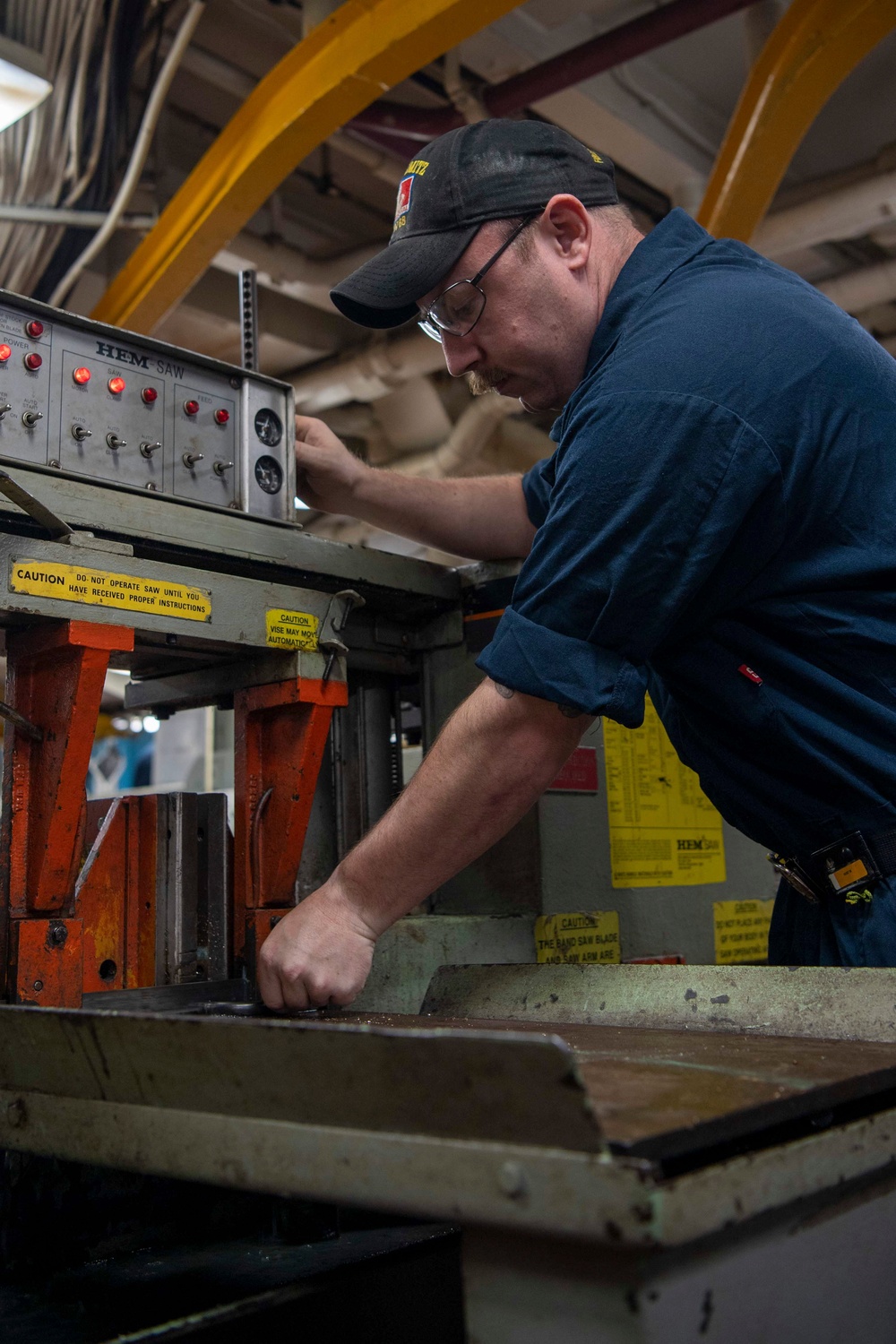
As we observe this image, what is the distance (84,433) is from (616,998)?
81 centimetres

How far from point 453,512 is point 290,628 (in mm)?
410

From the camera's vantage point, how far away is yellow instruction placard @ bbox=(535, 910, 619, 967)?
4.86 ft

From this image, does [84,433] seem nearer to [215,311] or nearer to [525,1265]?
[525,1265]

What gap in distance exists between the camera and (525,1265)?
0.58 meters

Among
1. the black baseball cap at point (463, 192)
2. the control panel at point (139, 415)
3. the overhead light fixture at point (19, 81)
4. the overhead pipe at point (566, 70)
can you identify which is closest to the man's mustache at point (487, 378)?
the black baseball cap at point (463, 192)

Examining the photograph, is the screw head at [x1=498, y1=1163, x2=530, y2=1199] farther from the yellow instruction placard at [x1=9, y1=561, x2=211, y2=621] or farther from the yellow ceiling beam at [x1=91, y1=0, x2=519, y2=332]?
the yellow ceiling beam at [x1=91, y1=0, x2=519, y2=332]

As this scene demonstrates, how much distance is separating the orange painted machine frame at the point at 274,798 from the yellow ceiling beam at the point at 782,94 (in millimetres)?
1666

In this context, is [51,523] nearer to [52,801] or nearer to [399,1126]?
[52,801]

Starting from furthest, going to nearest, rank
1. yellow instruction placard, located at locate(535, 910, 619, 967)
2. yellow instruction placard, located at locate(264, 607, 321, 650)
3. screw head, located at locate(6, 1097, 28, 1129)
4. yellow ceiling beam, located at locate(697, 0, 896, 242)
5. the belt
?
yellow ceiling beam, located at locate(697, 0, 896, 242)
yellow instruction placard, located at locate(535, 910, 619, 967)
yellow instruction placard, located at locate(264, 607, 321, 650)
the belt
screw head, located at locate(6, 1097, 28, 1129)

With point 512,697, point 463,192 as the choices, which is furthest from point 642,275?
point 512,697

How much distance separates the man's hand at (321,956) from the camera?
1083 mm

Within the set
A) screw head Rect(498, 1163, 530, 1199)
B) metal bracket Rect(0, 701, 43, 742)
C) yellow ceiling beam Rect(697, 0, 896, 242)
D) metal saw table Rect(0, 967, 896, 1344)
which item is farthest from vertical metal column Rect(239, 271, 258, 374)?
yellow ceiling beam Rect(697, 0, 896, 242)

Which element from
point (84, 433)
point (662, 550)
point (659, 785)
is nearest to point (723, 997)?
point (662, 550)

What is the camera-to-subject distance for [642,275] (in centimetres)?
119
